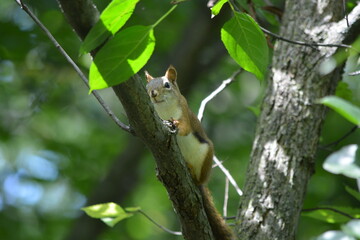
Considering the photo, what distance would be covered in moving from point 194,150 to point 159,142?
3.78ft

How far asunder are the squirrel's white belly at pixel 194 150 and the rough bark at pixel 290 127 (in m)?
0.31

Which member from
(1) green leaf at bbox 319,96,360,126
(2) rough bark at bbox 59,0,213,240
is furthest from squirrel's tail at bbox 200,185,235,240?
(1) green leaf at bbox 319,96,360,126

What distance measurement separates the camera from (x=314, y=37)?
3279 mm

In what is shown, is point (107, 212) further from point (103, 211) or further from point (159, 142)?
point (159, 142)

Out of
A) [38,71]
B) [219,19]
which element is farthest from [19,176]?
[219,19]

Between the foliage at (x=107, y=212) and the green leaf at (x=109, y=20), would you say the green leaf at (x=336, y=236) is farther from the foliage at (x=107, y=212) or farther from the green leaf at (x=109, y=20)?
the foliage at (x=107, y=212)

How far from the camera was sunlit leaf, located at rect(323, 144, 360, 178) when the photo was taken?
1075 millimetres

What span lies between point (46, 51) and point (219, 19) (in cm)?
208

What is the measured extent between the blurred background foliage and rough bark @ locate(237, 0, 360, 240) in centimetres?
222

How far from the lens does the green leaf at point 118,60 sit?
1.41 metres

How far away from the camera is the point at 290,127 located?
10.0 feet

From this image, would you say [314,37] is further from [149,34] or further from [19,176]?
[19,176]

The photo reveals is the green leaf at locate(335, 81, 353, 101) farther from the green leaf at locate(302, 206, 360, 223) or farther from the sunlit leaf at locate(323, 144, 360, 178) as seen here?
the sunlit leaf at locate(323, 144, 360, 178)

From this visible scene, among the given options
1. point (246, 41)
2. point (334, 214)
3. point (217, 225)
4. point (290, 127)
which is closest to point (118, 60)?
point (246, 41)
